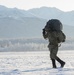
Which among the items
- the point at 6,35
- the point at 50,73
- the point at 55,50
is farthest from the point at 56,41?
the point at 6,35

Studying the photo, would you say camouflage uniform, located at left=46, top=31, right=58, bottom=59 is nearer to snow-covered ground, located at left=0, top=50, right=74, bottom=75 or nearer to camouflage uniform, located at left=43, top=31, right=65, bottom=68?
camouflage uniform, located at left=43, top=31, right=65, bottom=68

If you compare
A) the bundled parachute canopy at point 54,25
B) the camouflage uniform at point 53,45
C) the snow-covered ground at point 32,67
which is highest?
the bundled parachute canopy at point 54,25

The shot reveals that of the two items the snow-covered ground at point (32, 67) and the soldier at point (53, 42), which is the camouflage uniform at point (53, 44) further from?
the snow-covered ground at point (32, 67)

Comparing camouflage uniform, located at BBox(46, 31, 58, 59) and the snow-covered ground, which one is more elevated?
camouflage uniform, located at BBox(46, 31, 58, 59)

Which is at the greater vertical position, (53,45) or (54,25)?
(54,25)

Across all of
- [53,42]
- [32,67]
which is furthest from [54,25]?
[32,67]

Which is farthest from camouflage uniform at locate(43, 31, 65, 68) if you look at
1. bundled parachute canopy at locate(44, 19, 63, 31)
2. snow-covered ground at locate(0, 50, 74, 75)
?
snow-covered ground at locate(0, 50, 74, 75)

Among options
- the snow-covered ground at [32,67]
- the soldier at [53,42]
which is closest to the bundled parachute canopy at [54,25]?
the soldier at [53,42]

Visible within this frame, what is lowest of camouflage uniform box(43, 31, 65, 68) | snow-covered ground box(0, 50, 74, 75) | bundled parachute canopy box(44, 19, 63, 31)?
snow-covered ground box(0, 50, 74, 75)

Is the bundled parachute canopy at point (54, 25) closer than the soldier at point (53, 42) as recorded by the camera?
Yes

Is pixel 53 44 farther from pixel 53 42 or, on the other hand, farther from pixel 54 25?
pixel 54 25

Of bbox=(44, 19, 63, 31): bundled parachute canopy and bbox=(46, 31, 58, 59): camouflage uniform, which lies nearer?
bbox=(44, 19, 63, 31): bundled parachute canopy

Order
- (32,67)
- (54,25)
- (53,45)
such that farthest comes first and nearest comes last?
(32,67), (53,45), (54,25)

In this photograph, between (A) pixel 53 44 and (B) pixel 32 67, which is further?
(B) pixel 32 67
